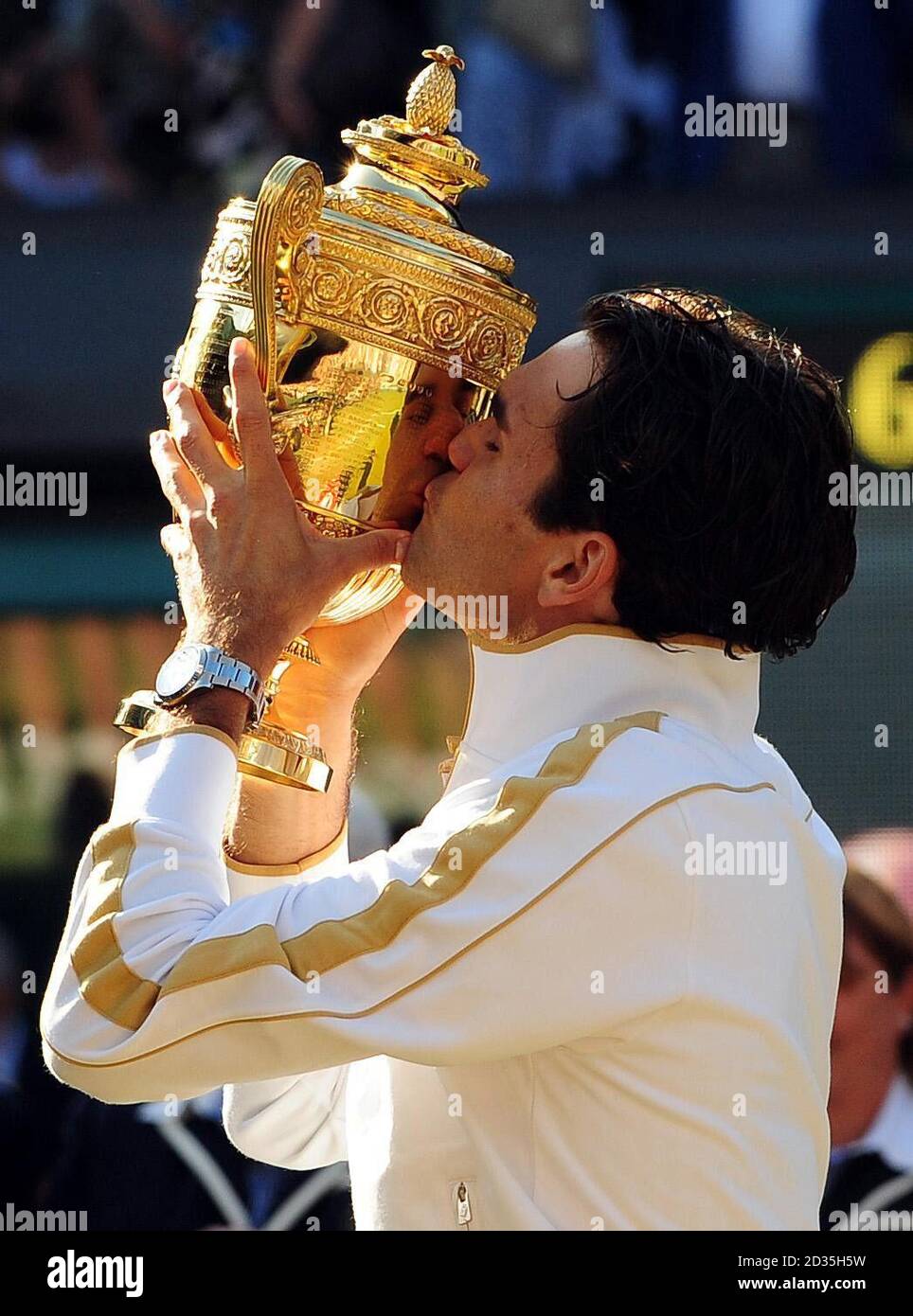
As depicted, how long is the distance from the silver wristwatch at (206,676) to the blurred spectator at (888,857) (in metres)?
3.23

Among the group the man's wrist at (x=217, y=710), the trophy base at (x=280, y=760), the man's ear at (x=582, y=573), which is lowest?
the trophy base at (x=280, y=760)

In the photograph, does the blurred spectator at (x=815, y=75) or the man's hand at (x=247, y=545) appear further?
the blurred spectator at (x=815, y=75)

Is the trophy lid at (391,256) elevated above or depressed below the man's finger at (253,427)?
above

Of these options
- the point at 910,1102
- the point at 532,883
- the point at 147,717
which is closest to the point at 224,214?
the point at 147,717

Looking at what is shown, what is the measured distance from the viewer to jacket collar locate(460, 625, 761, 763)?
7.69ft

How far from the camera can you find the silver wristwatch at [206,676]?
7.68 ft

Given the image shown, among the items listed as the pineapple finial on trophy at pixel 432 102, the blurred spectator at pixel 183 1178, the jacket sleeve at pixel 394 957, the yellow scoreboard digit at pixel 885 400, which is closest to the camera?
the jacket sleeve at pixel 394 957

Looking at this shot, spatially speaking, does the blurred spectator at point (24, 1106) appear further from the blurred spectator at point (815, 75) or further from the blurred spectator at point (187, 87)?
the blurred spectator at point (815, 75)

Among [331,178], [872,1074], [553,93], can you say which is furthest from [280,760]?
[553,93]

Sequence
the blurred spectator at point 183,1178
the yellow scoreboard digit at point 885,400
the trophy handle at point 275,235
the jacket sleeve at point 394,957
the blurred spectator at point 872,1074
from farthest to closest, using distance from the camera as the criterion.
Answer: the yellow scoreboard digit at point 885,400
the blurred spectator at point 183,1178
the blurred spectator at point 872,1074
the trophy handle at point 275,235
the jacket sleeve at point 394,957

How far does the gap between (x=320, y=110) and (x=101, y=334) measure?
3.57 feet

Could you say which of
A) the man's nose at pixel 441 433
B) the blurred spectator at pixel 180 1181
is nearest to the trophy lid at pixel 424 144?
the man's nose at pixel 441 433

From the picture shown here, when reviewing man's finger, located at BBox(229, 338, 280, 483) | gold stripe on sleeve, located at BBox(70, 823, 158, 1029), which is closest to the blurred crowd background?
man's finger, located at BBox(229, 338, 280, 483)
